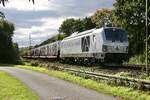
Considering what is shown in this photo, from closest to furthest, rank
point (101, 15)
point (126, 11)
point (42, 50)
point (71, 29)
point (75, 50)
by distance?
1. point (75, 50)
2. point (126, 11)
3. point (42, 50)
4. point (101, 15)
5. point (71, 29)

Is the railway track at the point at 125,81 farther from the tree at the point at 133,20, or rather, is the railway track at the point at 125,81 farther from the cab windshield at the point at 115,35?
the tree at the point at 133,20

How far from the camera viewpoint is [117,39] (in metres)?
34.5

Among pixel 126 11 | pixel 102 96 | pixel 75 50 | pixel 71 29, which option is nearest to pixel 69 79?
pixel 102 96

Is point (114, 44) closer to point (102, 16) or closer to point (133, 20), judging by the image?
point (133, 20)

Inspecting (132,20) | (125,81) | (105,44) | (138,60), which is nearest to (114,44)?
(105,44)

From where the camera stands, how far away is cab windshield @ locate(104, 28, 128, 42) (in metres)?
34.3

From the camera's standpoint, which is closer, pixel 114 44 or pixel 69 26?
pixel 114 44

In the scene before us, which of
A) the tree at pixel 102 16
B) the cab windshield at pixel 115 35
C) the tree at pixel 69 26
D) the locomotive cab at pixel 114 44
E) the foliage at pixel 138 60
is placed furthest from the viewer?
the tree at pixel 69 26

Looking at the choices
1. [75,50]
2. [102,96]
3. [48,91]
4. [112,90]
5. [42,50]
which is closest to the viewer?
[102,96]

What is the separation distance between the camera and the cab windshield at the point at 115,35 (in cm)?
3428

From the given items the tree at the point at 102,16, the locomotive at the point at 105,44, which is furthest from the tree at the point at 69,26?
the locomotive at the point at 105,44

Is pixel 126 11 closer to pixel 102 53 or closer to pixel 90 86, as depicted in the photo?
pixel 102 53

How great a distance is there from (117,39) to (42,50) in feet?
166

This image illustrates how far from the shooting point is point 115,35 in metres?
34.7
